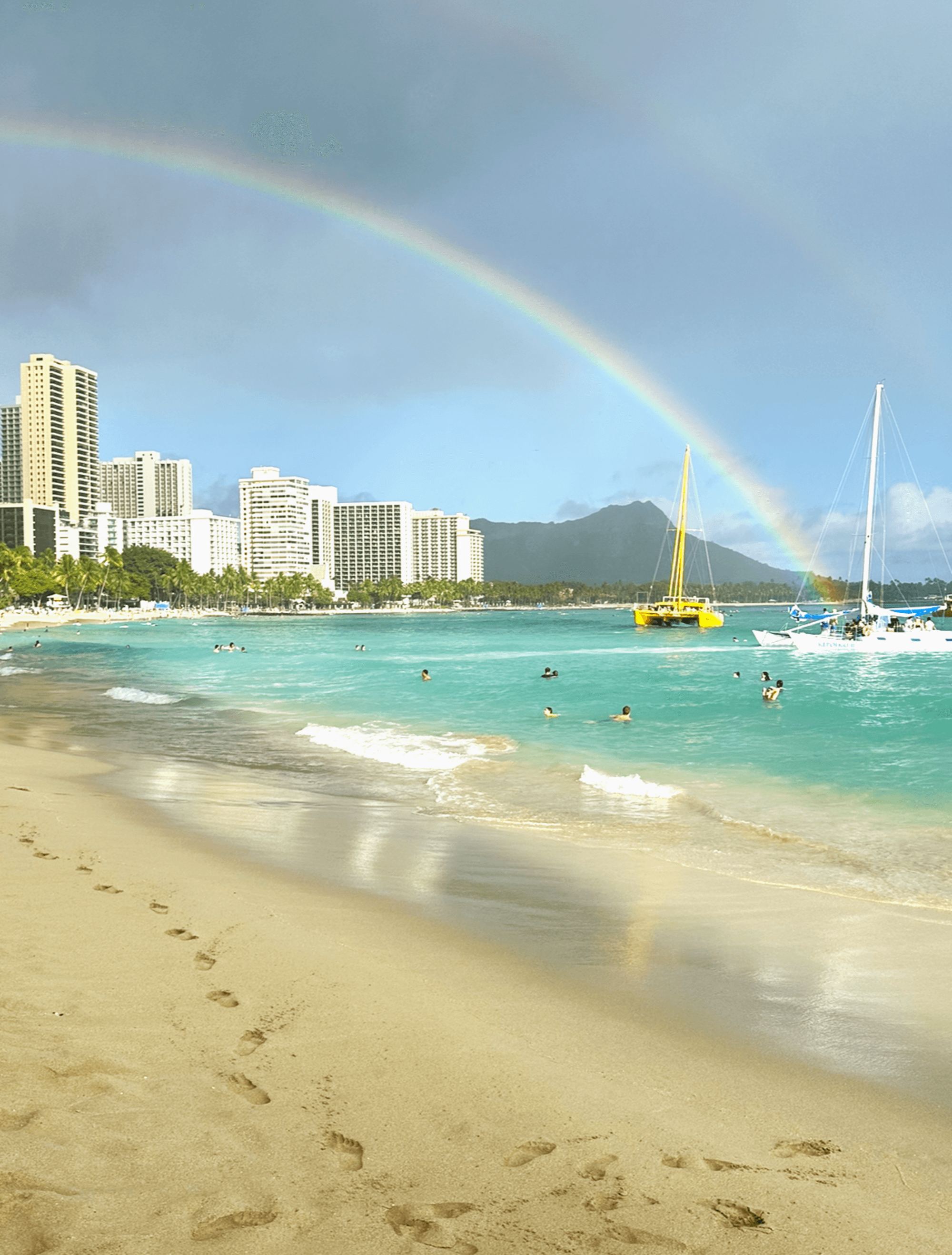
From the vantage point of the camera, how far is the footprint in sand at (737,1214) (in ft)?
12.7

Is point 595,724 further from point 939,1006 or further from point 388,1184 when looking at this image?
point 388,1184

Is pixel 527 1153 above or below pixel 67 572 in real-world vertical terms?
below

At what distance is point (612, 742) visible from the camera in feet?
86.1

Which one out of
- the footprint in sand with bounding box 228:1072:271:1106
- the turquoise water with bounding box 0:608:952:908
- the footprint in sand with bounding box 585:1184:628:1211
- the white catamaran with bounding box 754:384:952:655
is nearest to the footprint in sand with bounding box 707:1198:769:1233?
the footprint in sand with bounding box 585:1184:628:1211

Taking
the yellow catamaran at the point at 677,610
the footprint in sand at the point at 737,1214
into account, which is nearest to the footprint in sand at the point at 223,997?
the footprint in sand at the point at 737,1214

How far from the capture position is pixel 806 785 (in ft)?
63.2

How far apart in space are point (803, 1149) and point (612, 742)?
2177 cm

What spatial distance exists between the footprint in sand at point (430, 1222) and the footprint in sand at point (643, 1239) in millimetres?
611

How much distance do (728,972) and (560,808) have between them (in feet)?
27.7

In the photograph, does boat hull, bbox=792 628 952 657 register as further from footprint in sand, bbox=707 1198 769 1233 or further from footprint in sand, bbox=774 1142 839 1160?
footprint in sand, bbox=707 1198 769 1233

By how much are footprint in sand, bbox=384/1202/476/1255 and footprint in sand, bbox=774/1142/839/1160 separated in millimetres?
1684

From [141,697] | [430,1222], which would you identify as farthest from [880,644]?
[430,1222]

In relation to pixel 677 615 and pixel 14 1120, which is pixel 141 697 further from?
pixel 677 615

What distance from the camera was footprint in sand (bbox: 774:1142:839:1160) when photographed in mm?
4535
